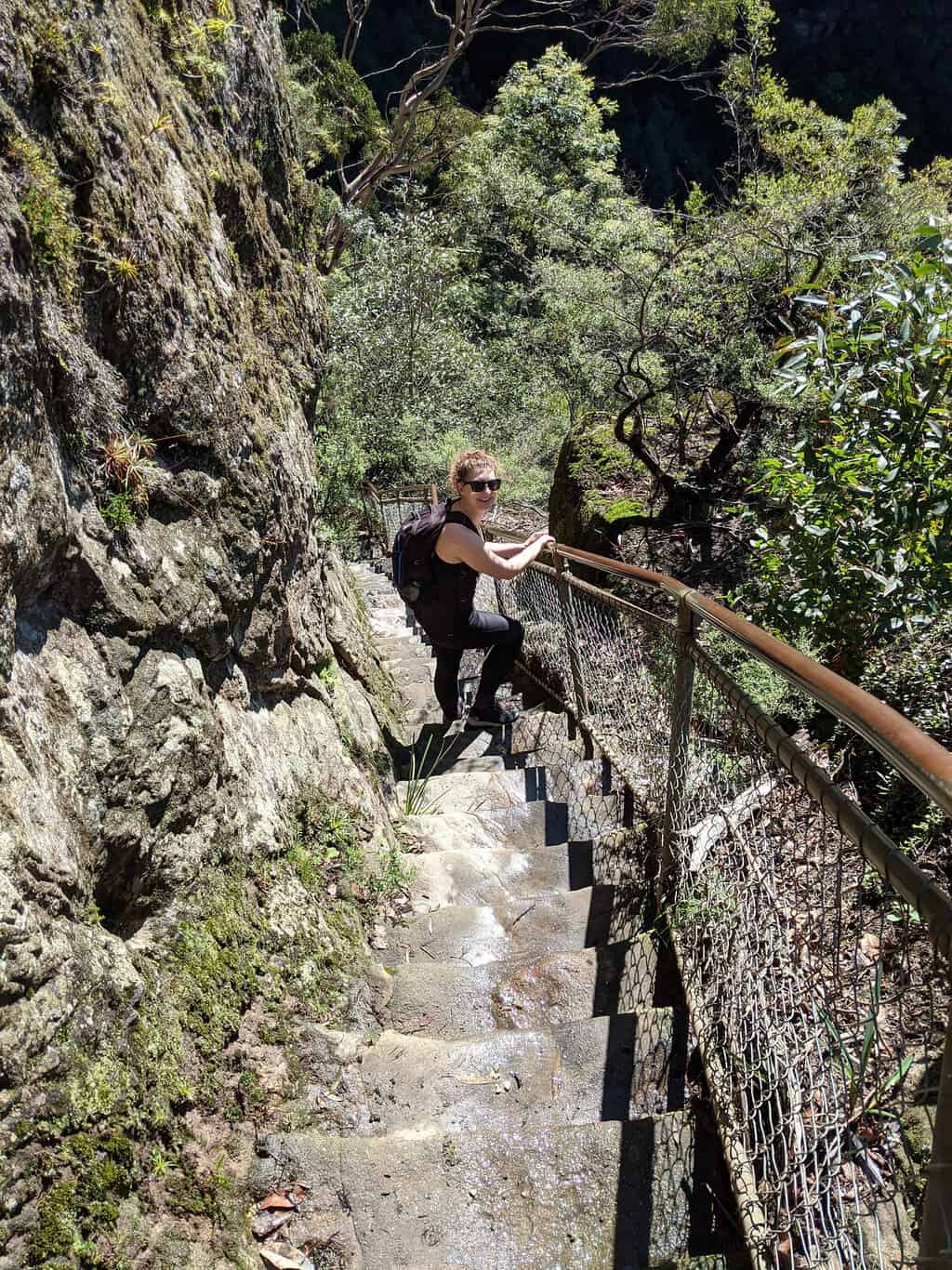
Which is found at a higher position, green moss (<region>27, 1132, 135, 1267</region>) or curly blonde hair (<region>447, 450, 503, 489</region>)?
curly blonde hair (<region>447, 450, 503, 489</region>)

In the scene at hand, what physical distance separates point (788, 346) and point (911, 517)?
95 cm

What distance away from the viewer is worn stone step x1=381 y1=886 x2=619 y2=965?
3.14 metres

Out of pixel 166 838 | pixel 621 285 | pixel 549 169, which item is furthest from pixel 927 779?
pixel 549 169

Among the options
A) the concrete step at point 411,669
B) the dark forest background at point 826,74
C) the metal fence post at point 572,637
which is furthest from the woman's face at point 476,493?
the dark forest background at point 826,74

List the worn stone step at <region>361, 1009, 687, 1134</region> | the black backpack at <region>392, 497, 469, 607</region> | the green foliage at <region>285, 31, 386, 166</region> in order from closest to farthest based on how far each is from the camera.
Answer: the worn stone step at <region>361, 1009, 687, 1134</region>
the black backpack at <region>392, 497, 469, 607</region>
the green foliage at <region>285, 31, 386, 166</region>

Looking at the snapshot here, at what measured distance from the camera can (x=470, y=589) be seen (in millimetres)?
4578

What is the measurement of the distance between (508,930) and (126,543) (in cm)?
199

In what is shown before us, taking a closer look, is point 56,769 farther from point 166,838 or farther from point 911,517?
point 911,517

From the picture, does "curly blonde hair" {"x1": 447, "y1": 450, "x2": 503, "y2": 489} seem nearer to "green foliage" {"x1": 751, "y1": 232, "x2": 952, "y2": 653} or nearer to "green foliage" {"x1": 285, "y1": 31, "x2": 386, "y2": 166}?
"green foliage" {"x1": 751, "y1": 232, "x2": 952, "y2": 653}

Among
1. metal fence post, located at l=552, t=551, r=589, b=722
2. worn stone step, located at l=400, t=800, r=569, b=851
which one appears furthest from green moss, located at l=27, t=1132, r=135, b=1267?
metal fence post, located at l=552, t=551, r=589, b=722

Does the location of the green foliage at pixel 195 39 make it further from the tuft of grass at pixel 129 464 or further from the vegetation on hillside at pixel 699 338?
the vegetation on hillside at pixel 699 338

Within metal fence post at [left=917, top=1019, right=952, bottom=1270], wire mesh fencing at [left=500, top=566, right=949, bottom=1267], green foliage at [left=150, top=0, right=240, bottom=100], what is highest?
green foliage at [left=150, top=0, right=240, bottom=100]

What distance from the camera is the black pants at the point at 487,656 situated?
4.82 metres

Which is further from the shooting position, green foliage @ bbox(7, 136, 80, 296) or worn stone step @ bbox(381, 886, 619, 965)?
worn stone step @ bbox(381, 886, 619, 965)
